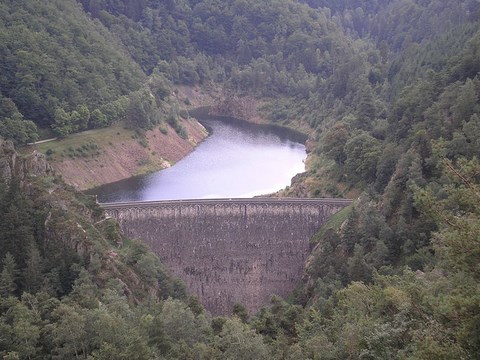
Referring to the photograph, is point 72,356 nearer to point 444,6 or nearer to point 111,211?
point 111,211

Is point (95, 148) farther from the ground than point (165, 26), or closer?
closer

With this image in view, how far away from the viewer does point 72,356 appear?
28328 millimetres

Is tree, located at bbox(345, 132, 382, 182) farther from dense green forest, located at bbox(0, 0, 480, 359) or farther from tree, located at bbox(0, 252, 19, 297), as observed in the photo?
tree, located at bbox(0, 252, 19, 297)

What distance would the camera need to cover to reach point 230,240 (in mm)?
56531

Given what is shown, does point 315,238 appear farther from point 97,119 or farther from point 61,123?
point 97,119

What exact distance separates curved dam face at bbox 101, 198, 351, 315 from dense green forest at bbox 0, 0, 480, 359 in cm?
Result: 256

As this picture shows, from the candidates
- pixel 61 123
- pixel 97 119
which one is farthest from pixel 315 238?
pixel 97 119

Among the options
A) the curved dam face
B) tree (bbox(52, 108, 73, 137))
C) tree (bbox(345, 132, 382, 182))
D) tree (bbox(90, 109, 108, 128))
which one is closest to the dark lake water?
tree (bbox(52, 108, 73, 137))

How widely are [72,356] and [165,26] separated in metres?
151

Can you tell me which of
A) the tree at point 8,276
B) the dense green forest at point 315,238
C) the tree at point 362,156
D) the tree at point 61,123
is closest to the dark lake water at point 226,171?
the dense green forest at point 315,238

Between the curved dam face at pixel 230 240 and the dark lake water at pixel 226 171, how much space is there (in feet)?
72.5

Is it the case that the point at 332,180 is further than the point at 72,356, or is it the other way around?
the point at 332,180

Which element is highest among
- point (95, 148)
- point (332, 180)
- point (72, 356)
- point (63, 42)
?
point (63, 42)

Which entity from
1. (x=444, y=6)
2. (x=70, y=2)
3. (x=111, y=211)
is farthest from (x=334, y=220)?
(x=444, y=6)
